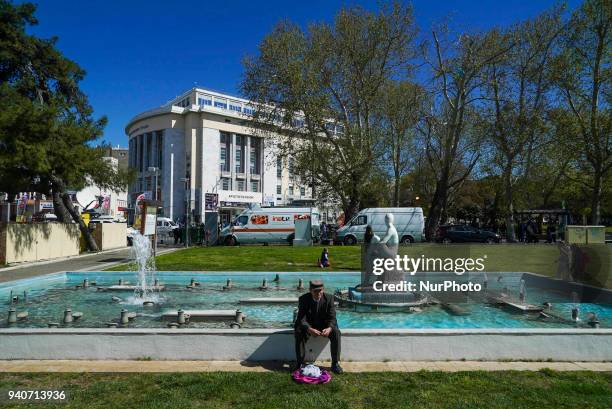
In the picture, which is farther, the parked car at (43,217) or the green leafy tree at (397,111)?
Result: the parked car at (43,217)

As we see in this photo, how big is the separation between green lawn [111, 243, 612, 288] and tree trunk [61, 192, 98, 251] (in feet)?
19.0

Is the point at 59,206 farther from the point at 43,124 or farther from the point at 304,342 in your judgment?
the point at 304,342

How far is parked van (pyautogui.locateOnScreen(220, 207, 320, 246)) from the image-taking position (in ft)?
102

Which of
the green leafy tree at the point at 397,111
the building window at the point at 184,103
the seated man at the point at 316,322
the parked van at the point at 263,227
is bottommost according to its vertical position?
the seated man at the point at 316,322

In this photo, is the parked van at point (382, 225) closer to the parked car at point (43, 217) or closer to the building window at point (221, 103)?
the parked car at point (43, 217)

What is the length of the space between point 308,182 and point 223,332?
2820 centimetres

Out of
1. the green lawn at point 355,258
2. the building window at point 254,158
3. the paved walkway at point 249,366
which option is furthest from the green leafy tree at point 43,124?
the building window at point 254,158

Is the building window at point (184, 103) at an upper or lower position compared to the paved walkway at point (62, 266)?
upper

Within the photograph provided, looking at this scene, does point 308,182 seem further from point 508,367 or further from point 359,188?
point 508,367

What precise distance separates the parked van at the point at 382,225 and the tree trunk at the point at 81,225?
1530 centimetres

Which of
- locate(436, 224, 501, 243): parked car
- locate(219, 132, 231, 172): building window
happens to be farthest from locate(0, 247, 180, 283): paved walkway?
locate(219, 132, 231, 172): building window

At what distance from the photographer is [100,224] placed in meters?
27.1

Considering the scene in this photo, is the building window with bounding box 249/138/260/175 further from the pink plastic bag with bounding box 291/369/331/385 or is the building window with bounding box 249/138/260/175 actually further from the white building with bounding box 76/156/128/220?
the pink plastic bag with bounding box 291/369/331/385

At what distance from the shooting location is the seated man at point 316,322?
21.0ft
